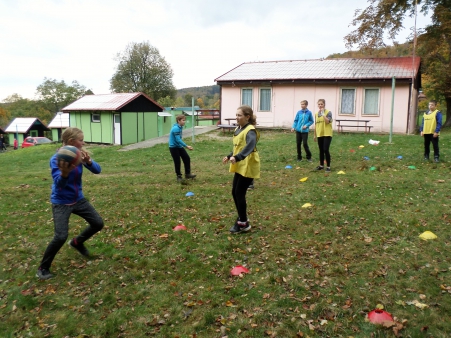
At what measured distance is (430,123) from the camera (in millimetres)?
11023

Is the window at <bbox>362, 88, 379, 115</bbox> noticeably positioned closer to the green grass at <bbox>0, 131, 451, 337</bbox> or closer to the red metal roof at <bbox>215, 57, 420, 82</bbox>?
the red metal roof at <bbox>215, 57, 420, 82</bbox>

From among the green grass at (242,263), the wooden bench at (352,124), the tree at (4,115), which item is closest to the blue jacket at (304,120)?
the green grass at (242,263)

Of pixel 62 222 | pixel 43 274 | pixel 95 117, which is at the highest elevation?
pixel 95 117

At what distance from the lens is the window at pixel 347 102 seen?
2317 centimetres

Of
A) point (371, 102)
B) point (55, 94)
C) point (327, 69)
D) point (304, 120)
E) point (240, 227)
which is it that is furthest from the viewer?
point (55, 94)

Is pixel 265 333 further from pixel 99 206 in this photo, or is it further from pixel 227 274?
pixel 99 206

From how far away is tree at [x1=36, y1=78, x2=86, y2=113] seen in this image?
8262 centimetres

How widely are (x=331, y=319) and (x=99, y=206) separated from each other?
596 centimetres

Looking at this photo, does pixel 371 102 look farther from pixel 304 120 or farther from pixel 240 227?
pixel 240 227

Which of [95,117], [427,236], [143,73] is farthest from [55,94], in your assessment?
[427,236]

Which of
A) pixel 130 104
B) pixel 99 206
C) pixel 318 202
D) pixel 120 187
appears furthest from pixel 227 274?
pixel 130 104

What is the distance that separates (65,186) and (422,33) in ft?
95.3

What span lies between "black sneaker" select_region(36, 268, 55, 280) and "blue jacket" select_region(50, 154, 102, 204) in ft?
3.08

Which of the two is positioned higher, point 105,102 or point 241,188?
point 105,102
